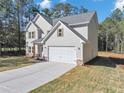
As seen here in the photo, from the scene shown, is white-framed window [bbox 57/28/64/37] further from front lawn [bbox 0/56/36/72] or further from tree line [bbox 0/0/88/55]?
tree line [bbox 0/0/88/55]

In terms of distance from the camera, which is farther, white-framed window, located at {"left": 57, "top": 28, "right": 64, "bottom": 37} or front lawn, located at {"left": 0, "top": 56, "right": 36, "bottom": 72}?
white-framed window, located at {"left": 57, "top": 28, "right": 64, "bottom": 37}

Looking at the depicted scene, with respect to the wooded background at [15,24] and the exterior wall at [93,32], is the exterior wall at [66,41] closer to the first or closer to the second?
the exterior wall at [93,32]

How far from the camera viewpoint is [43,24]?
87.5 feet

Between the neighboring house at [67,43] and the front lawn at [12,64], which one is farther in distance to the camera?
the neighboring house at [67,43]

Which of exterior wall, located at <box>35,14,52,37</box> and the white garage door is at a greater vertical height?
exterior wall, located at <box>35,14,52,37</box>

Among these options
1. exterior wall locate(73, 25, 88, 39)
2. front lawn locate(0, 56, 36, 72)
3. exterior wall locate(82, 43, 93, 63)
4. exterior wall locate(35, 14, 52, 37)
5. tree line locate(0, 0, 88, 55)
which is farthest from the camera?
tree line locate(0, 0, 88, 55)

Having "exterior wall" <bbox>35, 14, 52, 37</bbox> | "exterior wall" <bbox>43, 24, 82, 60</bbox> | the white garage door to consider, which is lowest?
the white garage door

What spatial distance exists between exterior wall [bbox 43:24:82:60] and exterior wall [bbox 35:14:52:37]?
16.0 ft

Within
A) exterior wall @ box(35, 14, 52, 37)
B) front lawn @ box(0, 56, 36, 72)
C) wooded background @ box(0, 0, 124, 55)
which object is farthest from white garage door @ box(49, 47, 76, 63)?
wooded background @ box(0, 0, 124, 55)

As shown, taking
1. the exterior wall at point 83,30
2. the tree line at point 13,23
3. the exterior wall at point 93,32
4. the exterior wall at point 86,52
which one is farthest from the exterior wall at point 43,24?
the tree line at point 13,23

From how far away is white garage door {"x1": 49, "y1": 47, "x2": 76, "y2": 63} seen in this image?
19.1m

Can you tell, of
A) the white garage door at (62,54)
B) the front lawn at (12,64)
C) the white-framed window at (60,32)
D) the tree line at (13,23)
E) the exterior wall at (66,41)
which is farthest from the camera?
the tree line at (13,23)

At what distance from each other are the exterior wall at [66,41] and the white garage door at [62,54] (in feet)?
1.91

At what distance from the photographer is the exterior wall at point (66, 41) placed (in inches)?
725
